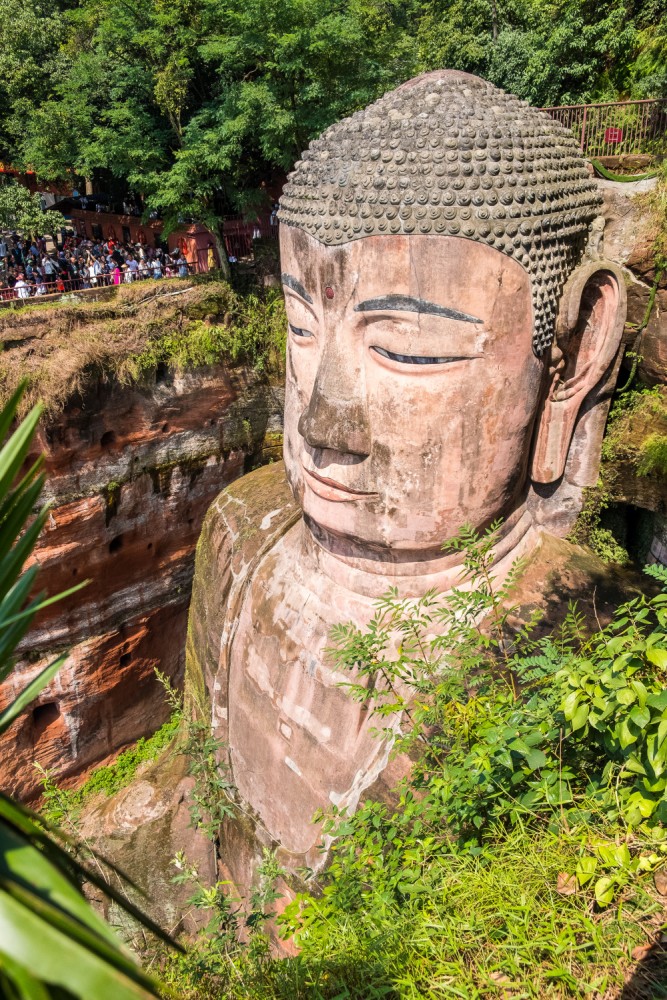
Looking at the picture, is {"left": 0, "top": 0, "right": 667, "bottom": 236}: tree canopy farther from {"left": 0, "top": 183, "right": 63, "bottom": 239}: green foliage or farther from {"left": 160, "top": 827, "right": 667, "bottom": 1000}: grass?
{"left": 160, "top": 827, "right": 667, "bottom": 1000}: grass

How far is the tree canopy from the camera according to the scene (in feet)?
32.8

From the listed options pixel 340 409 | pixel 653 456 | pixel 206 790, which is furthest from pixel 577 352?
pixel 206 790

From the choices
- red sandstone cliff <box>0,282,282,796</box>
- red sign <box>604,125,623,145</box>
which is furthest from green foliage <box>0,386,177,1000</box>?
red sandstone cliff <box>0,282,282,796</box>

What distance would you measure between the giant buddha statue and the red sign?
1.73 meters

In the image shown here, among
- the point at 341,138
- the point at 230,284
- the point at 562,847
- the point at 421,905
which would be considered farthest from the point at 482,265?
the point at 230,284

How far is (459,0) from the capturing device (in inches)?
727

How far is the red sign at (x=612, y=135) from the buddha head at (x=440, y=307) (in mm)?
1782

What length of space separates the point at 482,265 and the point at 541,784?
102 inches

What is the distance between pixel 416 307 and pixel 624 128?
11.0 ft

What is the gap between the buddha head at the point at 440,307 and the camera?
3.88 meters

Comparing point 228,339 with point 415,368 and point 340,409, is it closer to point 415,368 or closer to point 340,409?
point 340,409

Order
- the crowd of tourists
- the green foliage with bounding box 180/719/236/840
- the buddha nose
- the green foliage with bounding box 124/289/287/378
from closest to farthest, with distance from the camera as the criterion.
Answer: the buddha nose
the green foliage with bounding box 180/719/236/840
the green foliage with bounding box 124/289/287/378
the crowd of tourists

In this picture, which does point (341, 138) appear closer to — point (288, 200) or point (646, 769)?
point (288, 200)

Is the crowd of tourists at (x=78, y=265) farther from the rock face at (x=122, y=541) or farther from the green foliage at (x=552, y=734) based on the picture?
the green foliage at (x=552, y=734)
